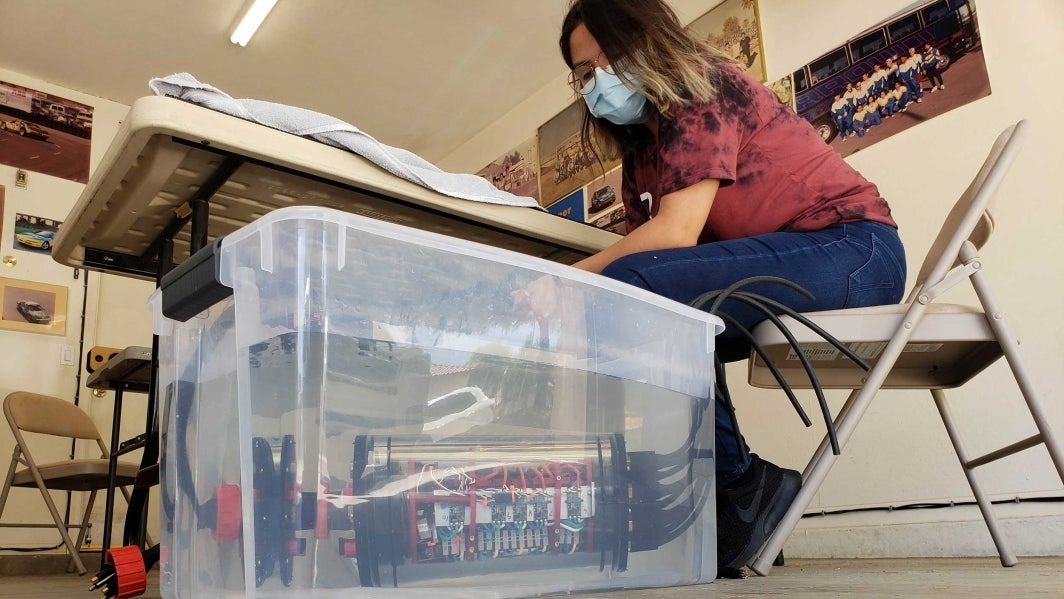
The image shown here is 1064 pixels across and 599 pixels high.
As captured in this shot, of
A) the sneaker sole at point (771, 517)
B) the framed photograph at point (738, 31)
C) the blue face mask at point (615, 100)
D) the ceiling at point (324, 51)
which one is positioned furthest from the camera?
the ceiling at point (324, 51)

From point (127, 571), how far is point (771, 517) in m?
0.65

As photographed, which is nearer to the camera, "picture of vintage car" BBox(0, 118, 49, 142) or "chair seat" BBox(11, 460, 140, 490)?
"chair seat" BBox(11, 460, 140, 490)

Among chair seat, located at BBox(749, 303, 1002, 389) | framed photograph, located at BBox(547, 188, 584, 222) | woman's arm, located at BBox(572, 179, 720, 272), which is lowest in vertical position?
chair seat, located at BBox(749, 303, 1002, 389)

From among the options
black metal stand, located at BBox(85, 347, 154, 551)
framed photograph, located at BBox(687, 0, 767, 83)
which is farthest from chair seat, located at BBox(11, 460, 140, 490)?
framed photograph, located at BBox(687, 0, 767, 83)

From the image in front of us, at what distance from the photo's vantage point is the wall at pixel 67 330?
3.15m

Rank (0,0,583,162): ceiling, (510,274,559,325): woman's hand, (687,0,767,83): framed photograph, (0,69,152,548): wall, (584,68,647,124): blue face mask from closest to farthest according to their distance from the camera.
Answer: (510,274,559,325): woman's hand, (584,68,647,124): blue face mask, (687,0,767,83): framed photograph, (0,0,583,162): ceiling, (0,69,152,548): wall

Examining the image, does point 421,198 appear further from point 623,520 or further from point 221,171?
point 623,520

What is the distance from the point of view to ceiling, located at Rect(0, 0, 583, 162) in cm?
296

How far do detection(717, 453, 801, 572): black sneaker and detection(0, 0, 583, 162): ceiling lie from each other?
2.43 metres

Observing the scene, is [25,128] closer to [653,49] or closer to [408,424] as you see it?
[653,49]

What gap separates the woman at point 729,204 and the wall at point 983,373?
2.73ft

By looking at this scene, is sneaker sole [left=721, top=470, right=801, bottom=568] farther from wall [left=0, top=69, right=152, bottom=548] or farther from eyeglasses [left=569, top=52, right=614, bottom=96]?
wall [left=0, top=69, right=152, bottom=548]

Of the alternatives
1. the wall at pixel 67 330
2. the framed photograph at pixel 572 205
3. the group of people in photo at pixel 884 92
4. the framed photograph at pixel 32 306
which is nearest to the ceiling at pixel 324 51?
the wall at pixel 67 330

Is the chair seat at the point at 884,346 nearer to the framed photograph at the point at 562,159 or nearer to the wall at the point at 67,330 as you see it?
the framed photograph at the point at 562,159
